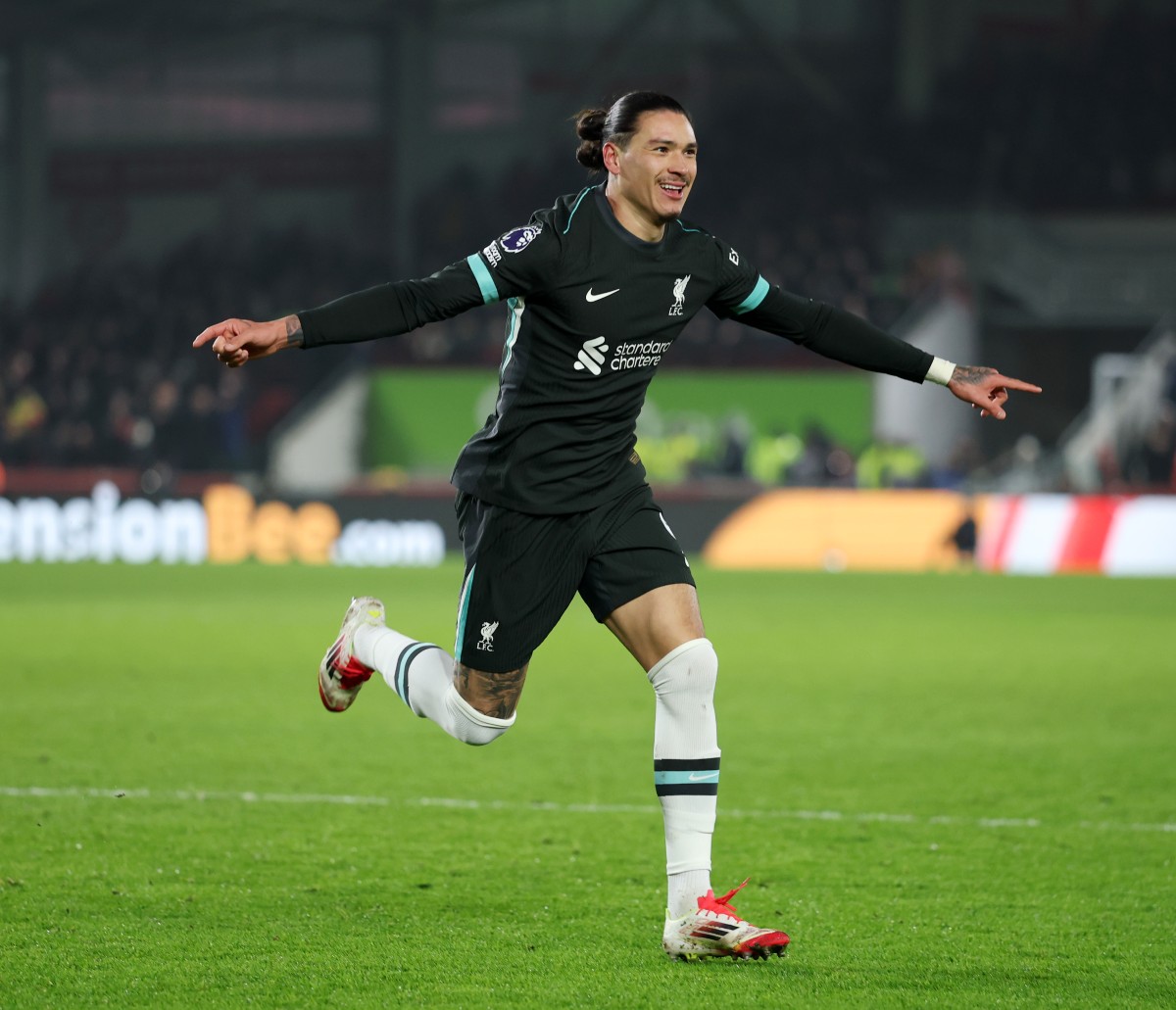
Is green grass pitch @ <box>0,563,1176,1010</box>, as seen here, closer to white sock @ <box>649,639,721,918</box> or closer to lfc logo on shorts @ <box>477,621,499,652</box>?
white sock @ <box>649,639,721,918</box>

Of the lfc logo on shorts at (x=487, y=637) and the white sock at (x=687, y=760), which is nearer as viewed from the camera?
the white sock at (x=687, y=760)

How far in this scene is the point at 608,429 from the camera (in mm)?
4883

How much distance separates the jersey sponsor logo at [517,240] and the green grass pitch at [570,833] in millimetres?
1758

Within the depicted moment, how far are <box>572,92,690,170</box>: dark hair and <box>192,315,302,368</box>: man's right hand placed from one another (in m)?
0.98

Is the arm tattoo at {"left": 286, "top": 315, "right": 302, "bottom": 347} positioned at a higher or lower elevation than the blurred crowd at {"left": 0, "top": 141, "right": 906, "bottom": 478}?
lower

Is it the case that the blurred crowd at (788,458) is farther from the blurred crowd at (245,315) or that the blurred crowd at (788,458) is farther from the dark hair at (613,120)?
the dark hair at (613,120)

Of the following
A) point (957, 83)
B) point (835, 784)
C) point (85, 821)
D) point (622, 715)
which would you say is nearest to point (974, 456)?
point (957, 83)

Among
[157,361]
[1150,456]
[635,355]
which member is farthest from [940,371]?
[157,361]

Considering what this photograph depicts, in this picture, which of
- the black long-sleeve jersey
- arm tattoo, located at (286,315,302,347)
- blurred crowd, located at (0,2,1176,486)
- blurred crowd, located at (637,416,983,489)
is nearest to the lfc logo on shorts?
the black long-sleeve jersey

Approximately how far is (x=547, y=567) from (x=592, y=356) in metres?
0.58

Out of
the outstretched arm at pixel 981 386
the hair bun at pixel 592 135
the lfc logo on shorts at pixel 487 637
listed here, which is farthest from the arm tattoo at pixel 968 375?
the lfc logo on shorts at pixel 487 637

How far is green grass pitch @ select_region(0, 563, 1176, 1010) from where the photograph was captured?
4344 millimetres

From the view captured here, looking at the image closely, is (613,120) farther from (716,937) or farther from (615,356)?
(716,937)

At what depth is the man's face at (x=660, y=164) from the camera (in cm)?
462
